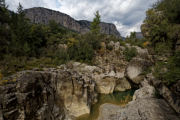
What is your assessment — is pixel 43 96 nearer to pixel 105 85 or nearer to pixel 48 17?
pixel 105 85

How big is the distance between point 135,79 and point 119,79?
288cm

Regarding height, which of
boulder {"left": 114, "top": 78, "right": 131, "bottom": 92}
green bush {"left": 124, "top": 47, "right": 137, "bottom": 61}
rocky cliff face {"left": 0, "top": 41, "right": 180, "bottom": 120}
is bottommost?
boulder {"left": 114, "top": 78, "right": 131, "bottom": 92}

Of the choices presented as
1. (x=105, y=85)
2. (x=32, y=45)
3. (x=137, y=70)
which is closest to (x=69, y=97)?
(x=105, y=85)

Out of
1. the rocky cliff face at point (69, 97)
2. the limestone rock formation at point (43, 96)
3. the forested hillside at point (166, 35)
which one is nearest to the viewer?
the forested hillside at point (166, 35)

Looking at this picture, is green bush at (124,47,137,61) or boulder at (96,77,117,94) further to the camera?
green bush at (124,47,137,61)

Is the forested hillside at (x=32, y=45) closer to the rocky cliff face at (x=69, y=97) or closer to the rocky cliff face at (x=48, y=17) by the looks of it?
the rocky cliff face at (x=69, y=97)

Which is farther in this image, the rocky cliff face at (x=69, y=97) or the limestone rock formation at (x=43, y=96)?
the rocky cliff face at (x=69, y=97)

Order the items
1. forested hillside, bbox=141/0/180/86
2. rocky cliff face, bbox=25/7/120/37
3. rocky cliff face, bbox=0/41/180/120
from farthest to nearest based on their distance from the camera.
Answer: rocky cliff face, bbox=25/7/120/37 < rocky cliff face, bbox=0/41/180/120 < forested hillside, bbox=141/0/180/86

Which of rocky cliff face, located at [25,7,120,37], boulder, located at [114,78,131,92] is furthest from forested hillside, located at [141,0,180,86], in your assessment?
rocky cliff face, located at [25,7,120,37]

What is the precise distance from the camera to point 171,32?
5039 mm

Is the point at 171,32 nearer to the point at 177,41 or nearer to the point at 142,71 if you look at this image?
the point at 177,41

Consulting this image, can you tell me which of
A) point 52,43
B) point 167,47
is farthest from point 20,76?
point 52,43

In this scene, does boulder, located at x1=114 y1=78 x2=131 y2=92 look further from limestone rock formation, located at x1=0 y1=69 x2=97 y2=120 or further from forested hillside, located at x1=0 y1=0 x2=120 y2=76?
forested hillside, located at x1=0 y1=0 x2=120 y2=76

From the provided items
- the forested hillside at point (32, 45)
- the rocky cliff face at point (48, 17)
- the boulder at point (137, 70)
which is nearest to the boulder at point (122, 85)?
the boulder at point (137, 70)
